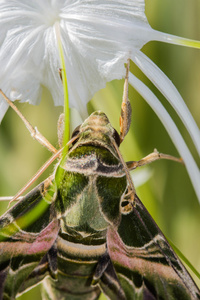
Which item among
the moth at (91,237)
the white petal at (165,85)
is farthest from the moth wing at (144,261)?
the white petal at (165,85)

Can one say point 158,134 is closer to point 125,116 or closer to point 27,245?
point 125,116

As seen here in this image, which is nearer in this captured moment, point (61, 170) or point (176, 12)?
point (61, 170)

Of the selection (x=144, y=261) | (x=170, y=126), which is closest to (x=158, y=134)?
(x=170, y=126)

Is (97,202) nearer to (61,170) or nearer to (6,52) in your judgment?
(61,170)

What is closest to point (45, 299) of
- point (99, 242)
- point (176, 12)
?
point (99, 242)

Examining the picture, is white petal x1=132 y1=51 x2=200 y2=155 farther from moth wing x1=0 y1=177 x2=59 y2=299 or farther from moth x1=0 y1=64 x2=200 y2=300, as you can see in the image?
moth wing x1=0 y1=177 x2=59 y2=299

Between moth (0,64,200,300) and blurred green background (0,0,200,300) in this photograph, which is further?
blurred green background (0,0,200,300)

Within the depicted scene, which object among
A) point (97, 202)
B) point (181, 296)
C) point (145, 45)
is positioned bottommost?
point (181, 296)

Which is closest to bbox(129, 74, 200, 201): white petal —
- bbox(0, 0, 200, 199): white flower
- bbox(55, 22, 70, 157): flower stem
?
bbox(0, 0, 200, 199): white flower
